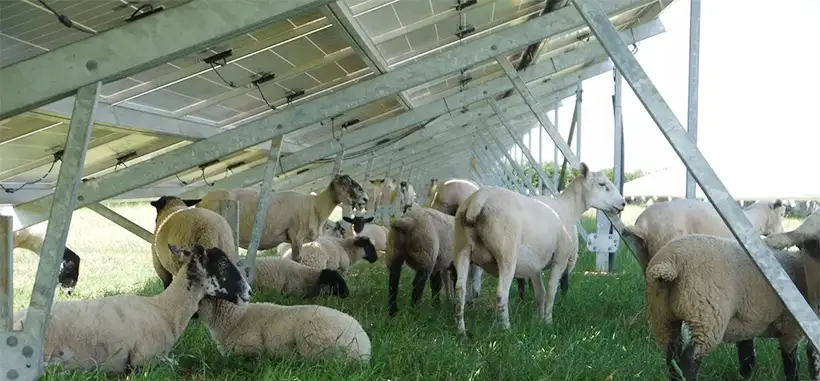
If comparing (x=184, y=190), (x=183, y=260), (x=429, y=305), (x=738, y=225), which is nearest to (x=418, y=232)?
(x=429, y=305)

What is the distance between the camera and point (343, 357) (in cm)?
528

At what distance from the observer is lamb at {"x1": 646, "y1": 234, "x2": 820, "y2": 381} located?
15.1ft

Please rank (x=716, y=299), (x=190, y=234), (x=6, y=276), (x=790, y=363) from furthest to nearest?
(x=190, y=234), (x=790, y=363), (x=716, y=299), (x=6, y=276)

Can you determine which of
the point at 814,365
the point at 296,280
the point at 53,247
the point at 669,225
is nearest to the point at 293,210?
the point at 296,280

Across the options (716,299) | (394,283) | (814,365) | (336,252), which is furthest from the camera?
(336,252)

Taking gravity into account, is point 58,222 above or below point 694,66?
below

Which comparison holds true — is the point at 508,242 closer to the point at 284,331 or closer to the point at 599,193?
the point at 284,331

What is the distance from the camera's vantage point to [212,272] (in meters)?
5.89

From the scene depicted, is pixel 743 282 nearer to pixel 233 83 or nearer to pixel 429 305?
pixel 429 305

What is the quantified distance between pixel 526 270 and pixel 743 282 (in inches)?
111

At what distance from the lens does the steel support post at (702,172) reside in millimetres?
4066

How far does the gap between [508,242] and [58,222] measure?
4018mm

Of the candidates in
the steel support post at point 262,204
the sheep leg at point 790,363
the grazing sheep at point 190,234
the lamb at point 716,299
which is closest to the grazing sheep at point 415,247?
the steel support post at point 262,204

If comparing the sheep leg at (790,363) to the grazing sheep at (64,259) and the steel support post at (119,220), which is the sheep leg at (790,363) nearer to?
the steel support post at (119,220)
